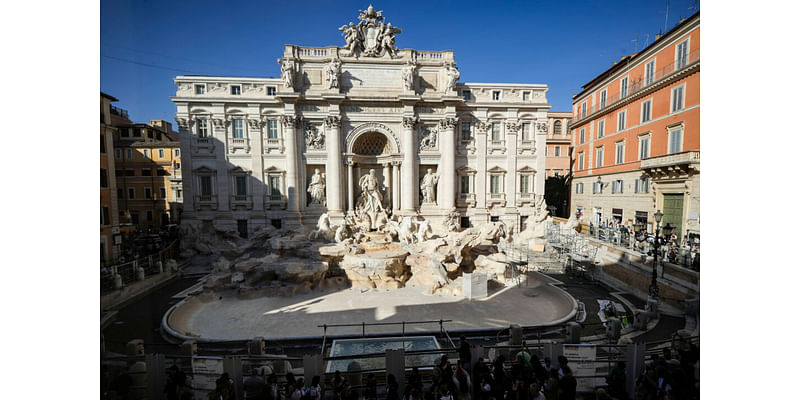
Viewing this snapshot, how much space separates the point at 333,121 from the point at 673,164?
16.8 metres

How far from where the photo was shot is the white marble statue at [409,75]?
60.6 feet

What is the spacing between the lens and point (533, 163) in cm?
2072

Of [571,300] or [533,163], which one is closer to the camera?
[571,300]

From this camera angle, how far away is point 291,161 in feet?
61.5

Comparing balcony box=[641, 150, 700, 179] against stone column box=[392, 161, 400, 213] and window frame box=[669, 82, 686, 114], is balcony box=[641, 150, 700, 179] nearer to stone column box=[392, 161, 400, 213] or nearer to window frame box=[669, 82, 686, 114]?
window frame box=[669, 82, 686, 114]

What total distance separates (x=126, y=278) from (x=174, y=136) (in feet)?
59.3

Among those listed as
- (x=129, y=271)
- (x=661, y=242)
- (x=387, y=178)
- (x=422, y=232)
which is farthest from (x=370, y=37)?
(x=661, y=242)

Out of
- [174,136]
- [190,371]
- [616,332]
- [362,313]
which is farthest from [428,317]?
[174,136]

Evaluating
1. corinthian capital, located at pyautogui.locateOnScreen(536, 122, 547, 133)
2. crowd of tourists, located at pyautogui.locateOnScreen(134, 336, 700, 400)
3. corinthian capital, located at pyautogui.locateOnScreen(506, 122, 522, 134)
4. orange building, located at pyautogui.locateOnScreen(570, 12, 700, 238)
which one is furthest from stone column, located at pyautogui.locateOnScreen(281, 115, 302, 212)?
orange building, located at pyautogui.locateOnScreen(570, 12, 700, 238)

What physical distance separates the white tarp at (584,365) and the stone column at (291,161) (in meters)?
16.7

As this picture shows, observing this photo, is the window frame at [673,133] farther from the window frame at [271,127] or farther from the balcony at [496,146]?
the window frame at [271,127]

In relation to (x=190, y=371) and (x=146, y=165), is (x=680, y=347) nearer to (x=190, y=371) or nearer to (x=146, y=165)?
(x=190, y=371)

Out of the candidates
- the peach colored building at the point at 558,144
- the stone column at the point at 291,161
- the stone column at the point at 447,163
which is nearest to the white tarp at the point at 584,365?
the stone column at the point at 447,163
